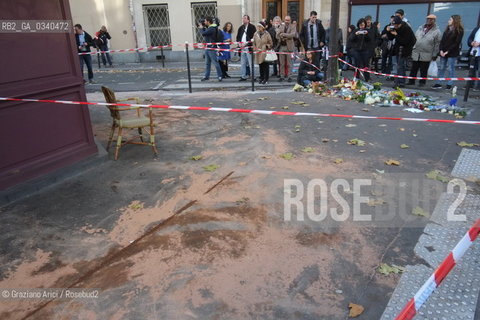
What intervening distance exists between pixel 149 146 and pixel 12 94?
2.23m

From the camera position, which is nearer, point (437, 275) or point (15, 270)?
point (437, 275)

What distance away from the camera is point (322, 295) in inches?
119

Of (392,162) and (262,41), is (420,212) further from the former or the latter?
(262,41)

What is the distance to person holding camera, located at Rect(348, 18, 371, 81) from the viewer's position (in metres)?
11.1

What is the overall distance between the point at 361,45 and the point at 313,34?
4.57 ft

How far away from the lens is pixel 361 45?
11219 mm

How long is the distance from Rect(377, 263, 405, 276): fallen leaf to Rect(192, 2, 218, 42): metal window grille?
16.3 meters

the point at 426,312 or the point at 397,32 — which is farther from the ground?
the point at 397,32

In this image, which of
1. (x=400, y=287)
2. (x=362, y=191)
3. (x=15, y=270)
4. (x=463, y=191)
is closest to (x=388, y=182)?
(x=362, y=191)

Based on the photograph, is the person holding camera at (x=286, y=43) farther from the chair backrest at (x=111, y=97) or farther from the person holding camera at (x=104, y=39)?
the person holding camera at (x=104, y=39)

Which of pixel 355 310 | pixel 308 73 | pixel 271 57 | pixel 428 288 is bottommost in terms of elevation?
pixel 355 310

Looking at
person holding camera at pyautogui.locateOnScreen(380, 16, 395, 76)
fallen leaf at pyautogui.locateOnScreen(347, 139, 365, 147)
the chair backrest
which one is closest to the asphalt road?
fallen leaf at pyautogui.locateOnScreen(347, 139, 365, 147)

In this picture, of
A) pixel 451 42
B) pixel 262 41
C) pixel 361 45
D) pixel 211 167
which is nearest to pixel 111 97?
pixel 211 167

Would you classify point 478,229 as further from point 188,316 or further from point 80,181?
point 80,181
